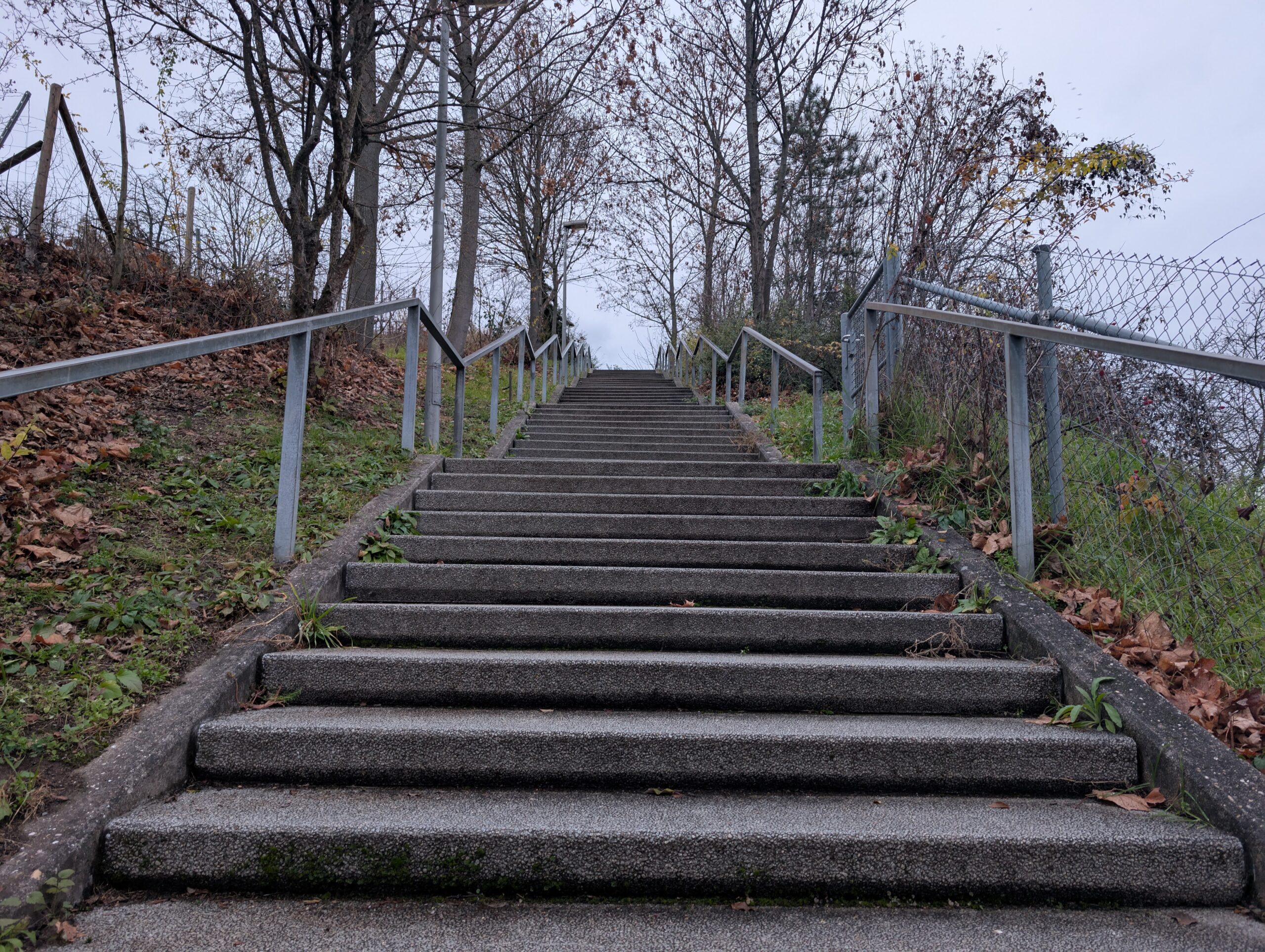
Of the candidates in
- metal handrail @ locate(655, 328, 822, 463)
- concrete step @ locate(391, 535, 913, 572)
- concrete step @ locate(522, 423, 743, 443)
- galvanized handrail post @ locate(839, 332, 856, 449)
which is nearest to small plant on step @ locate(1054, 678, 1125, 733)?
concrete step @ locate(391, 535, 913, 572)

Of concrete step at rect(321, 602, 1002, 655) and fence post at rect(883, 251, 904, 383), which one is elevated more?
fence post at rect(883, 251, 904, 383)

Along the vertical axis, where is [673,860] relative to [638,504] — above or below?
below

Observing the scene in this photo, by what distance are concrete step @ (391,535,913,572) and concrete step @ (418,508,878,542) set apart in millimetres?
277

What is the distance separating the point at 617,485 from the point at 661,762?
2499 millimetres

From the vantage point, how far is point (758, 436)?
664 centimetres

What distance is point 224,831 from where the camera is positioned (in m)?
1.86

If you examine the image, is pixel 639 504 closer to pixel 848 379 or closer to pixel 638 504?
pixel 638 504

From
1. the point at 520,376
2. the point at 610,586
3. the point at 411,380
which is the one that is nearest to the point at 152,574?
the point at 610,586

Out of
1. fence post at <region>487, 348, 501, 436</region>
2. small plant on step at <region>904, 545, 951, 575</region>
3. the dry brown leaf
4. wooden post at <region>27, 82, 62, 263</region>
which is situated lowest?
the dry brown leaf

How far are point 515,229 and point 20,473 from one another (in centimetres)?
1390

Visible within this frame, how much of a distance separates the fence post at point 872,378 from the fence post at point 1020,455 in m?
1.55

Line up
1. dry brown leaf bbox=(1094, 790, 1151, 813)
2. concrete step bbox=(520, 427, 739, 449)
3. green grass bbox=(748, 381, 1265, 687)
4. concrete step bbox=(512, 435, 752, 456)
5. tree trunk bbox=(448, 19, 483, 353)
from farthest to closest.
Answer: tree trunk bbox=(448, 19, 483, 353), concrete step bbox=(520, 427, 739, 449), concrete step bbox=(512, 435, 752, 456), green grass bbox=(748, 381, 1265, 687), dry brown leaf bbox=(1094, 790, 1151, 813)

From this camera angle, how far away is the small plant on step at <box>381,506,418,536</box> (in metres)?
3.73

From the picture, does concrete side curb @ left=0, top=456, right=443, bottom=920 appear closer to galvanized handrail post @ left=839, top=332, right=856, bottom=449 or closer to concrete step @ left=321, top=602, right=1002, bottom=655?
concrete step @ left=321, top=602, right=1002, bottom=655
